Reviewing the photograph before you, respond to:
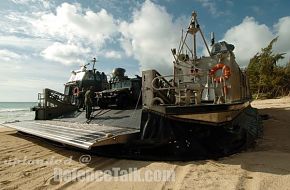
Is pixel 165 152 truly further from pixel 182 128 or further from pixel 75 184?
pixel 75 184

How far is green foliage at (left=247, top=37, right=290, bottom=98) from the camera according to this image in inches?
1173

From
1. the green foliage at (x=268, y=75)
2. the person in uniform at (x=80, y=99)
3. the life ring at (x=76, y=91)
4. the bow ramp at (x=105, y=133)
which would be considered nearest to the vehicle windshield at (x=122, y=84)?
the person in uniform at (x=80, y=99)

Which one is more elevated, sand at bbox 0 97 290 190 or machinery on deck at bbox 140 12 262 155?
machinery on deck at bbox 140 12 262 155

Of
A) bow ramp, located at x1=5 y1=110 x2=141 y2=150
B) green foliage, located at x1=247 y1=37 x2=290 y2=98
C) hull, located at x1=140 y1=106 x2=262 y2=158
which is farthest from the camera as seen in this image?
green foliage, located at x1=247 y1=37 x2=290 y2=98

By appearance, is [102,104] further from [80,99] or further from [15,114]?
[15,114]

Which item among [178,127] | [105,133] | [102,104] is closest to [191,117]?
[178,127]

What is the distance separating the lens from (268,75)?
30.6 m

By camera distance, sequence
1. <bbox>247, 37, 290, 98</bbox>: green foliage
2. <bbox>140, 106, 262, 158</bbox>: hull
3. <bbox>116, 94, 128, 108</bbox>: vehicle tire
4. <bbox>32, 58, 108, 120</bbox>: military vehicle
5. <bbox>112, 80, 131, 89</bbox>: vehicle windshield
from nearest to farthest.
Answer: <bbox>140, 106, 262, 158</bbox>: hull
<bbox>116, 94, 128, 108</bbox>: vehicle tire
<bbox>112, 80, 131, 89</bbox>: vehicle windshield
<bbox>32, 58, 108, 120</bbox>: military vehicle
<bbox>247, 37, 290, 98</bbox>: green foliage

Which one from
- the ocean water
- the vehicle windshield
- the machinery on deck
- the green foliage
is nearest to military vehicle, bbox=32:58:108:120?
the vehicle windshield

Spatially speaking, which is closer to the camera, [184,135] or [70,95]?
[184,135]

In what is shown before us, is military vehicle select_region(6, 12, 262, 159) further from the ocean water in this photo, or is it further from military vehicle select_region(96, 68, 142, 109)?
the ocean water

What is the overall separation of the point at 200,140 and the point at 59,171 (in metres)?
3.42

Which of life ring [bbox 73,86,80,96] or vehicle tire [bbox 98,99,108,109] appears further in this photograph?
life ring [bbox 73,86,80,96]

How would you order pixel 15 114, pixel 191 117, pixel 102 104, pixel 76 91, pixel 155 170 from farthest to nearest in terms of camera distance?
pixel 15 114 → pixel 76 91 → pixel 102 104 → pixel 191 117 → pixel 155 170
